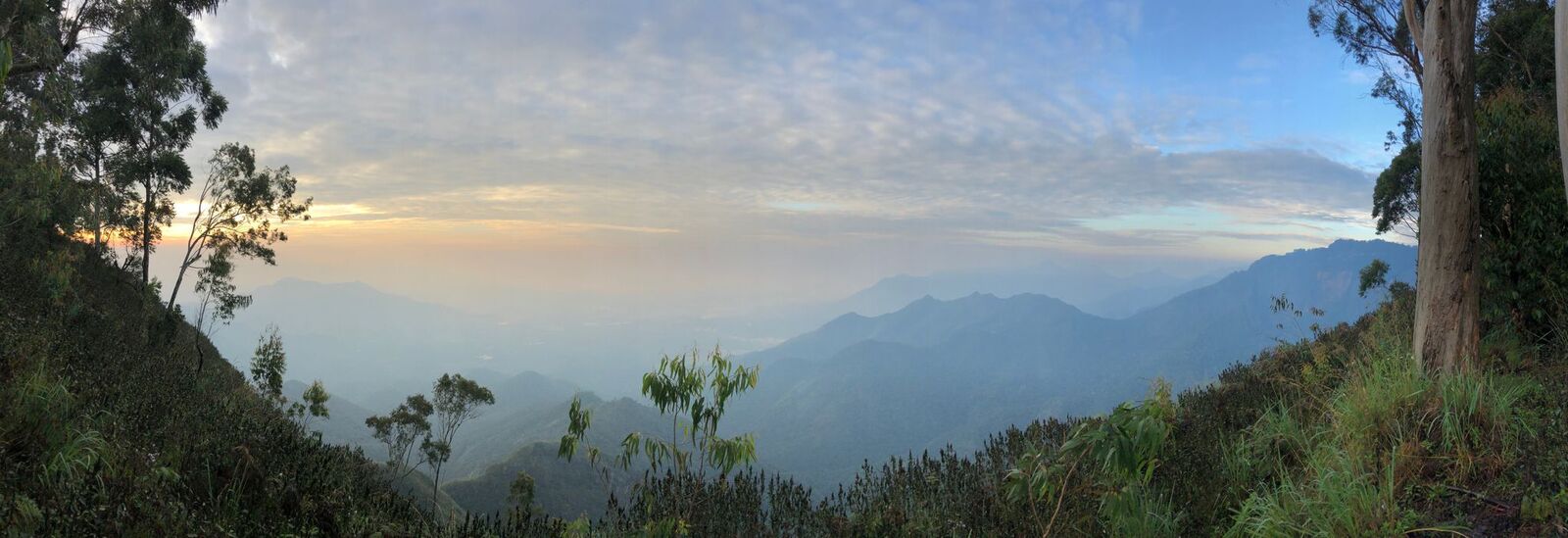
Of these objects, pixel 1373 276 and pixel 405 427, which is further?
pixel 405 427

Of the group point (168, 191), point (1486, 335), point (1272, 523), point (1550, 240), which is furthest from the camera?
point (168, 191)

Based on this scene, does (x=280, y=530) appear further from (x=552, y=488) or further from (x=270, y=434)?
(x=552, y=488)

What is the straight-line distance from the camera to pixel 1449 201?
6.01m

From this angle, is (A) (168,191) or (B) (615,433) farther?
(B) (615,433)

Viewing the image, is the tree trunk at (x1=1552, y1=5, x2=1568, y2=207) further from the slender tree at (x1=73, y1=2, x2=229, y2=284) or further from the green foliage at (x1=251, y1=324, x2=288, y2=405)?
the slender tree at (x1=73, y1=2, x2=229, y2=284)

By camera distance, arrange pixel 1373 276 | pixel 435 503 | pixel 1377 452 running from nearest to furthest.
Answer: pixel 1377 452, pixel 435 503, pixel 1373 276

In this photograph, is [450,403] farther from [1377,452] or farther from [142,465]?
[1377,452]

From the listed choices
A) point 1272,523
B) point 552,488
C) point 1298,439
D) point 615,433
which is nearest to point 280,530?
point 1272,523

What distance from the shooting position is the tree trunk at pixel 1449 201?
5.85 metres

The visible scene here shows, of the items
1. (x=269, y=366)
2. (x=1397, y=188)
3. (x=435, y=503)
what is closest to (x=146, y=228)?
(x=269, y=366)

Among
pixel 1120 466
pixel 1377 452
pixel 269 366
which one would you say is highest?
pixel 1120 466

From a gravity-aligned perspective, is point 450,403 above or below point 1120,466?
below

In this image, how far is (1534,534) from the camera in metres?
3.41

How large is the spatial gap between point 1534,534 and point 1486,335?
193 inches
